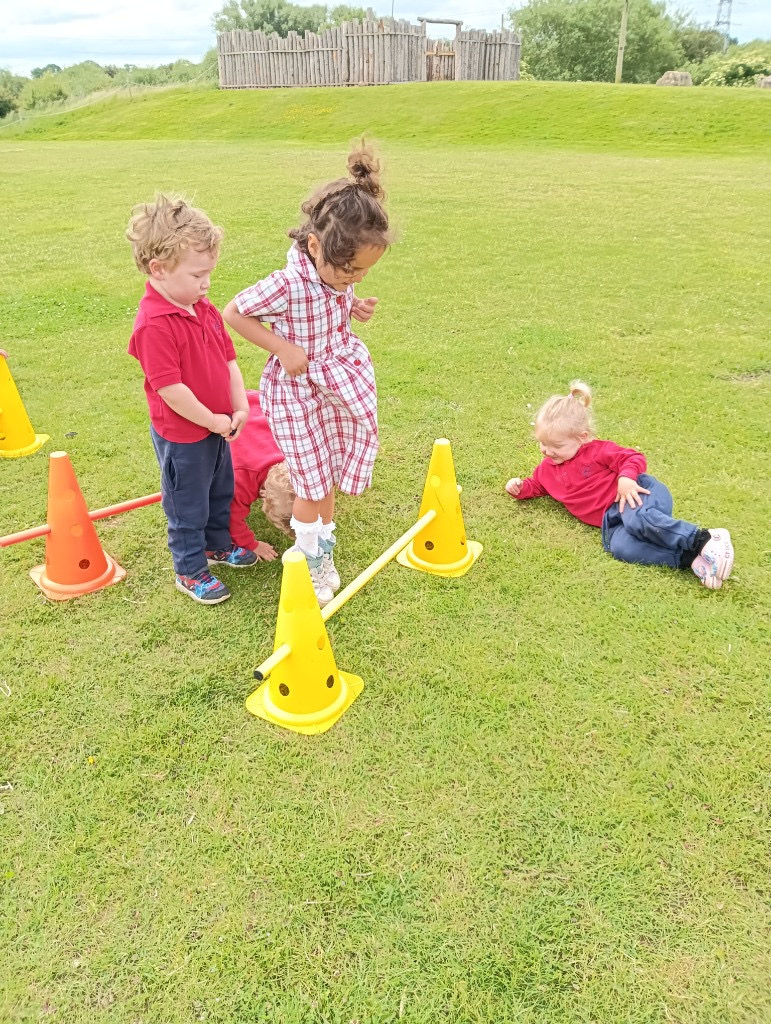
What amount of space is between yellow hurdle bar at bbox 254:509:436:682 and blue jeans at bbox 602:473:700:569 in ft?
2.90

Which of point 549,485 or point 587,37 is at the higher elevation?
point 587,37

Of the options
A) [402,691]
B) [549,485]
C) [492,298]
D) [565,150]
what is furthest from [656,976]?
[565,150]

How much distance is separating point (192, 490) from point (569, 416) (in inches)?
72.8

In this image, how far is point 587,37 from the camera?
4669cm

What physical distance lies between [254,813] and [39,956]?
640 millimetres

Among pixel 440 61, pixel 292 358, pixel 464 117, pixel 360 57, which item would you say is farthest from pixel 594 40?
pixel 292 358

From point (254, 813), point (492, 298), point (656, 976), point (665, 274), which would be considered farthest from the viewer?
point (665, 274)

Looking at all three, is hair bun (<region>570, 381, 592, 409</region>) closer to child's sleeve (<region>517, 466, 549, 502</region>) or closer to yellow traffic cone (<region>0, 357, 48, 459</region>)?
child's sleeve (<region>517, 466, 549, 502</region>)

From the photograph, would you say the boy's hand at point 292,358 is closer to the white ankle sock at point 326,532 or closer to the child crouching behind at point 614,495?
the white ankle sock at point 326,532

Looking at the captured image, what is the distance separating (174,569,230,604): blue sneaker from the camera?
3.10 m

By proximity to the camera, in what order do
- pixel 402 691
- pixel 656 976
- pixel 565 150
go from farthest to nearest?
pixel 565 150 < pixel 402 691 < pixel 656 976

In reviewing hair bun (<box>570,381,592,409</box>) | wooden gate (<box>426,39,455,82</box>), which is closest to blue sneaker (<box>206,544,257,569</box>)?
hair bun (<box>570,381,592,409</box>)

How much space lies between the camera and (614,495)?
3.50m

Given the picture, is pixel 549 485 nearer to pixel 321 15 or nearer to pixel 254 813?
pixel 254 813
